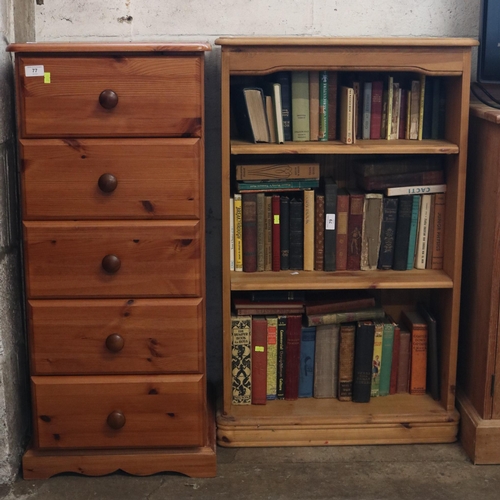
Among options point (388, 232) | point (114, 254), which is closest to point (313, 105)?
point (388, 232)

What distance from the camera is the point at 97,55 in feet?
6.37

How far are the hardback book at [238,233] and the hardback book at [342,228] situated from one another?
296mm

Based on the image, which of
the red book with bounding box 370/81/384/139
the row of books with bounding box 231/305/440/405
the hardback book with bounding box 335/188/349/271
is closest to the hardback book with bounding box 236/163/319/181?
the hardback book with bounding box 335/188/349/271

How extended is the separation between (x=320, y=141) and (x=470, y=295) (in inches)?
25.9

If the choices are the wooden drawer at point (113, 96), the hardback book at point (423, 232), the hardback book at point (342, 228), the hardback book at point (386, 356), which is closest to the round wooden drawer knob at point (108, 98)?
the wooden drawer at point (113, 96)

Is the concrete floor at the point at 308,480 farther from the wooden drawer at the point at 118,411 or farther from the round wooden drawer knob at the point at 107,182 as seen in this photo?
the round wooden drawer knob at the point at 107,182

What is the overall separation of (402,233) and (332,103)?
45 cm

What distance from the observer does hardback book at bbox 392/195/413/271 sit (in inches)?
92.2

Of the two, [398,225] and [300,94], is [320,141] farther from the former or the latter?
[398,225]

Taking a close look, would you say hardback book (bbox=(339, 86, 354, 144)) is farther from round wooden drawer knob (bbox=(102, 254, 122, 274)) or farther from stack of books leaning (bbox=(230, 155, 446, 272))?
round wooden drawer knob (bbox=(102, 254, 122, 274))

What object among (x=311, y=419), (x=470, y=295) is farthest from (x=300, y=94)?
(x=311, y=419)

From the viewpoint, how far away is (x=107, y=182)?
198cm

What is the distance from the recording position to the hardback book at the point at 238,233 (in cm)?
230

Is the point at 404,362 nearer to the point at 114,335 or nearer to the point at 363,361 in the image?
the point at 363,361
